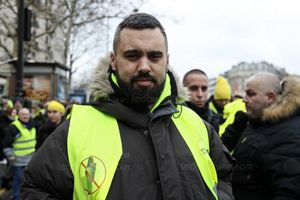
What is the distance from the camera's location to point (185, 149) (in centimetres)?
194

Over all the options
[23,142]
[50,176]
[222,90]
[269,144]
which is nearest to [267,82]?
[269,144]

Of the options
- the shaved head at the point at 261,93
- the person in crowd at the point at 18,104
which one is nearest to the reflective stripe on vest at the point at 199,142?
the shaved head at the point at 261,93

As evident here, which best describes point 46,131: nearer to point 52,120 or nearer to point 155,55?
point 52,120

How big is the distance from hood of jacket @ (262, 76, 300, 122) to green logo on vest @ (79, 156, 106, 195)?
1518 millimetres

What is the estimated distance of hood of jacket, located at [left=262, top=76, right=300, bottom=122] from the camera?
111 inches

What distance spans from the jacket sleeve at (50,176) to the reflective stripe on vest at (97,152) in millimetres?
34

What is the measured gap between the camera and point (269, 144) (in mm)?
2695

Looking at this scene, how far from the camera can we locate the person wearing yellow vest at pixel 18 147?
705 centimetres

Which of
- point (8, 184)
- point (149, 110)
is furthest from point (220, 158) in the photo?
point (8, 184)

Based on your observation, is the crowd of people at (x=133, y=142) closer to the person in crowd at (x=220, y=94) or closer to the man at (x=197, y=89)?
the man at (x=197, y=89)

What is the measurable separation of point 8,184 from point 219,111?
15.6ft

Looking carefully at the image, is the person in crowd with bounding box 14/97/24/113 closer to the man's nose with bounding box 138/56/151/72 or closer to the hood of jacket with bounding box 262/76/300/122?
the hood of jacket with bounding box 262/76/300/122

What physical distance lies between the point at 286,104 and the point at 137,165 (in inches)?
59.8

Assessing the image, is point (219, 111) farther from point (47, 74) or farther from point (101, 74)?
point (47, 74)
